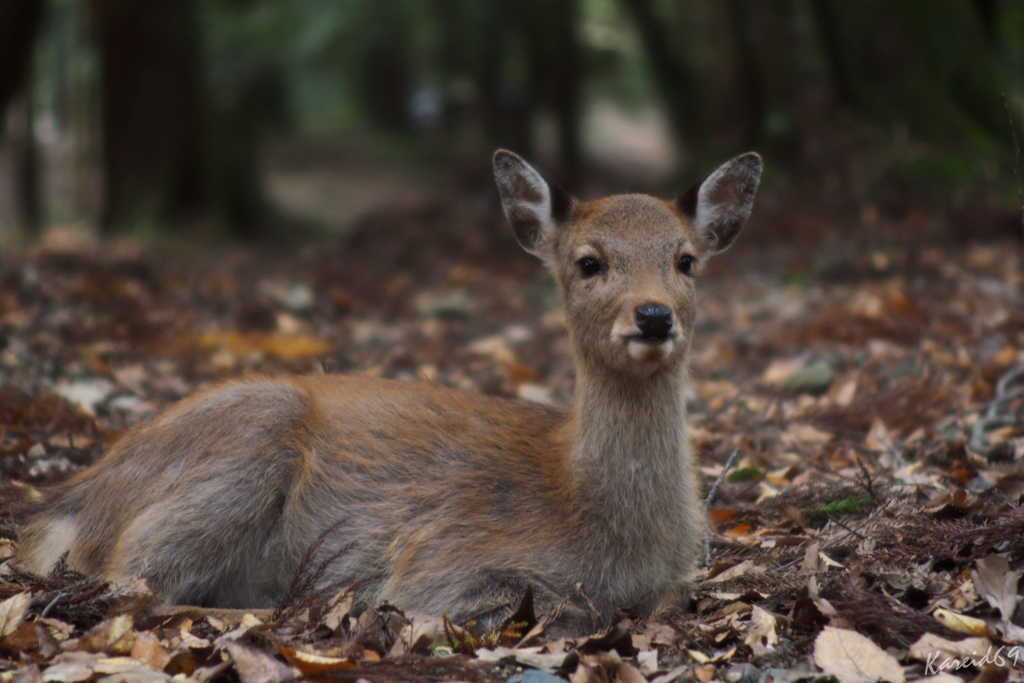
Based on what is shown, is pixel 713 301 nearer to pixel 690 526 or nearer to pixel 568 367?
pixel 568 367

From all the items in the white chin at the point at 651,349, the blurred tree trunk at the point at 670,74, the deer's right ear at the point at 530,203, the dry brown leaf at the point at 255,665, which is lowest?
the dry brown leaf at the point at 255,665

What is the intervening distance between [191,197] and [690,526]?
13.3 meters

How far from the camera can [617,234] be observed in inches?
178

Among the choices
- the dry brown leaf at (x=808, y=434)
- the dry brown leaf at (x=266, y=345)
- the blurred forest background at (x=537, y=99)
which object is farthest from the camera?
the blurred forest background at (x=537, y=99)

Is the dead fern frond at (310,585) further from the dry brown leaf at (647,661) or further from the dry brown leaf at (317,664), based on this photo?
the dry brown leaf at (647,661)

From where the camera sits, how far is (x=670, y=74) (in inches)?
885

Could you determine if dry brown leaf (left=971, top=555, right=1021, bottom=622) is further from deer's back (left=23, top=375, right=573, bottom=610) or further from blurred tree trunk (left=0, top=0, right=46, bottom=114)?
blurred tree trunk (left=0, top=0, right=46, bottom=114)

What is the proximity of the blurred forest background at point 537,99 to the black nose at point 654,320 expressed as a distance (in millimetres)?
8309

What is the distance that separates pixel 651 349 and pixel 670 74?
19555 millimetres

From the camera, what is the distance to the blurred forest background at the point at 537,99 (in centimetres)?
1269

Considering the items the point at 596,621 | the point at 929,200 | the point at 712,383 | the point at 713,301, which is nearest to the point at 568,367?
the point at 712,383

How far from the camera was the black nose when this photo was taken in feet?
13.3

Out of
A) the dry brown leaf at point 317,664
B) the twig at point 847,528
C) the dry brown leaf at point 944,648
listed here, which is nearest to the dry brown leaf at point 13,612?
the dry brown leaf at point 317,664

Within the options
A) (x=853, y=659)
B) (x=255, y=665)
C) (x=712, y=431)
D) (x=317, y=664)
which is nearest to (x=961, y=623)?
(x=853, y=659)
